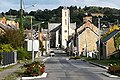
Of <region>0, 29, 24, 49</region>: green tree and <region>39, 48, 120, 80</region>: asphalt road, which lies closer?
<region>39, 48, 120, 80</region>: asphalt road

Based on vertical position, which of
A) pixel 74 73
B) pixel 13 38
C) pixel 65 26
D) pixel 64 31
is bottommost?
pixel 74 73

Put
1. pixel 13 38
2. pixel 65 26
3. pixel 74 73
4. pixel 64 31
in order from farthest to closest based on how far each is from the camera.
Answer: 1. pixel 64 31
2. pixel 65 26
3. pixel 13 38
4. pixel 74 73

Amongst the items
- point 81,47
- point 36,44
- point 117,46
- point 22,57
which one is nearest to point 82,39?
point 81,47

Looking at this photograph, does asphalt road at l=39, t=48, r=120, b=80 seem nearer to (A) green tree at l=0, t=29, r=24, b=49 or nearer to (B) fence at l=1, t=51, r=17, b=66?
(B) fence at l=1, t=51, r=17, b=66

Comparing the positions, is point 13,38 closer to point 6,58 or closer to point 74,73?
point 6,58

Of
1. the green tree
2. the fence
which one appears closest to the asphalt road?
the fence

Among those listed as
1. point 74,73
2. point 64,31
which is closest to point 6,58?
point 74,73

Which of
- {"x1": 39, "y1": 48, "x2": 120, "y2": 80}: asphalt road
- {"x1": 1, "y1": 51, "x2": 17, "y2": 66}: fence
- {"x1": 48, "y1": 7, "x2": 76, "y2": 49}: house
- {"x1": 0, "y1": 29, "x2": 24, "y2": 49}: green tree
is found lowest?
{"x1": 39, "y1": 48, "x2": 120, "y2": 80}: asphalt road

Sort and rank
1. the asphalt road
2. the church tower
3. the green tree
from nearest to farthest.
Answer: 1. the asphalt road
2. the green tree
3. the church tower

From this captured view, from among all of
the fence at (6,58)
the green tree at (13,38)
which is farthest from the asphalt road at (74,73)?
the green tree at (13,38)

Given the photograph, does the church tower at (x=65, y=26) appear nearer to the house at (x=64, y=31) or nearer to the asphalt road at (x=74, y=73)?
the house at (x=64, y=31)

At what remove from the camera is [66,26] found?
185m

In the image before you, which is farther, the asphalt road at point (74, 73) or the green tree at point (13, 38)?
the green tree at point (13, 38)

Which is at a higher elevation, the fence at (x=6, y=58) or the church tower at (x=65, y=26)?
the church tower at (x=65, y=26)
